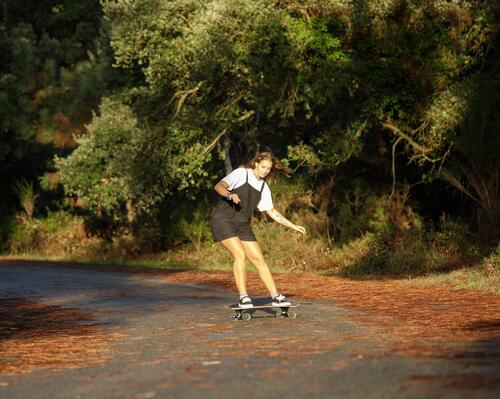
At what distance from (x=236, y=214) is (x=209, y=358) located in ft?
12.0

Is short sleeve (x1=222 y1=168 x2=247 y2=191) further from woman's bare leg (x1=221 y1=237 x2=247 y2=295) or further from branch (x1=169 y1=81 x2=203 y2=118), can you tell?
branch (x1=169 y1=81 x2=203 y2=118)

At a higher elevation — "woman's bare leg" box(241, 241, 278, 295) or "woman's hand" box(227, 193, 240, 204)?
"woman's hand" box(227, 193, 240, 204)

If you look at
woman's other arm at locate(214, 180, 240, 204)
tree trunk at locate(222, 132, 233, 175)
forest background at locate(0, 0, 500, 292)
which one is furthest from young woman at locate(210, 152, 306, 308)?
tree trunk at locate(222, 132, 233, 175)

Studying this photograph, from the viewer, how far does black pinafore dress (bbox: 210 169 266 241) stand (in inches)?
483

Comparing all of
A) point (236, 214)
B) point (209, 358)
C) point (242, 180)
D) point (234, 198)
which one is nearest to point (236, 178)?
point (242, 180)

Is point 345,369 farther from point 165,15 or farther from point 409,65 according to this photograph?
point 165,15

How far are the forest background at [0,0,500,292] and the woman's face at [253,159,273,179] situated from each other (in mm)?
5551

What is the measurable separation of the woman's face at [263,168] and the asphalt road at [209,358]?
1791 millimetres

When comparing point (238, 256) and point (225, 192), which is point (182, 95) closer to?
point (238, 256)

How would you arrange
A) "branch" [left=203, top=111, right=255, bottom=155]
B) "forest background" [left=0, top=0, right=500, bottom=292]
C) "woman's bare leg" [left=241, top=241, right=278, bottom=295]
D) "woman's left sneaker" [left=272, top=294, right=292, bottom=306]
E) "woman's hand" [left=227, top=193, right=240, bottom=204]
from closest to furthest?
"woman's hand" [left=227, top=193, right=240, bottom=204]
"woman's left sneaker" [left=272, top=294, right=292, bottom=306]
"woman's bare leg" [left=241, top=241, right=278, bottom=295]
"forest background" [left=0, top=0, right=500, bottom=292]
"branch" [left=203, top=111, right=255, bottom=155]

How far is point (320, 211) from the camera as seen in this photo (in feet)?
89.6

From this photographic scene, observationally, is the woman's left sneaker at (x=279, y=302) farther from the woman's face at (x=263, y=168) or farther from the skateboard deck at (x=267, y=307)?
the woman's face at (x=263, y=168)

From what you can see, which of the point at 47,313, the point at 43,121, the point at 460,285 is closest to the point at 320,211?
the point at 460,285

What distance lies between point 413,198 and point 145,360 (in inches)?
686
